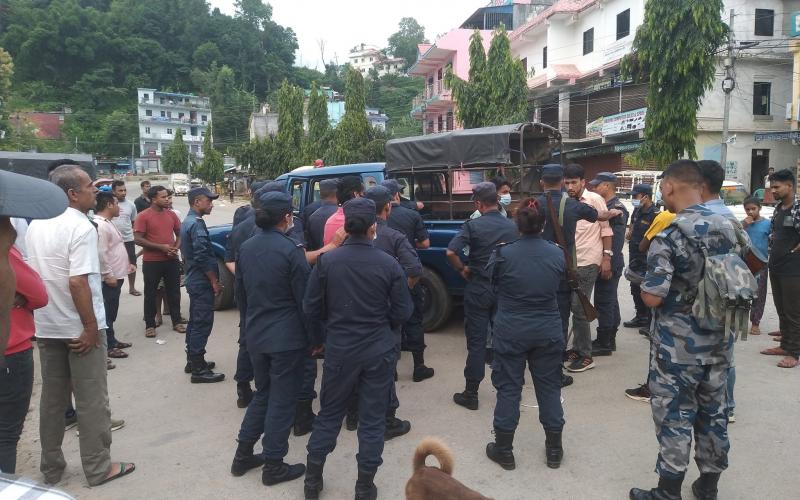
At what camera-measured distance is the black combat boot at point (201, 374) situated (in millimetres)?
4902

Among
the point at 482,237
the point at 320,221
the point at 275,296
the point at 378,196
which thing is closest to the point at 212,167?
the point at 320,221

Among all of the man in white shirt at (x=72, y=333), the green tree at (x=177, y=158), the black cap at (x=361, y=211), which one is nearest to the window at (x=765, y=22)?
the black cap at (x=361, y=211)

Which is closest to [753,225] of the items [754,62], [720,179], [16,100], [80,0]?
[720,179]

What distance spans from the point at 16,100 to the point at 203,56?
1007 inches

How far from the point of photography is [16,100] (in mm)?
58531

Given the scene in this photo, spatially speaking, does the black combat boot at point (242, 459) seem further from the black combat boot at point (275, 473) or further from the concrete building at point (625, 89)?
the concrete building at point (625, 89)

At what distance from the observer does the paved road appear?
3.11 metres

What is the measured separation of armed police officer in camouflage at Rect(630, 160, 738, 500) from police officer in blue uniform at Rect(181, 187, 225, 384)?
3.75 m

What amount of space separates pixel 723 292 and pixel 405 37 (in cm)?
9480

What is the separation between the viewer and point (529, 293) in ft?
10.7

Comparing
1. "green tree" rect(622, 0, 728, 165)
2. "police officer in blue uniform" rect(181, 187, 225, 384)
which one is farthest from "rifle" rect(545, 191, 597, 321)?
"green tree" rect(622, 0, 728, 165)

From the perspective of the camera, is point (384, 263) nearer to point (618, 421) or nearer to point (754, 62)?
point (618, 421)

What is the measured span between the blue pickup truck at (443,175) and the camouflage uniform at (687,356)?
10.4ft

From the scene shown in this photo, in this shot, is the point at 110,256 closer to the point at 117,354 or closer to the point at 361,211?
the point at 117,354
